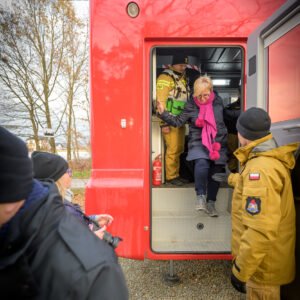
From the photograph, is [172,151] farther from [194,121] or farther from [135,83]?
[135,83]

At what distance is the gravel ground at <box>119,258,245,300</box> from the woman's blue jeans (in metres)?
0.85

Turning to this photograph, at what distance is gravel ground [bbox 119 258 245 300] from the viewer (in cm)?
309

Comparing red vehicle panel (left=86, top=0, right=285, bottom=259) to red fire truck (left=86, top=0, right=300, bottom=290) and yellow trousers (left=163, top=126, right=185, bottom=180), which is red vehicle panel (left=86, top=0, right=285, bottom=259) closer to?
red fire truck (left=86, top=0, right=300, bottom=290)

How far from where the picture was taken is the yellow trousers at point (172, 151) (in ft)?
12.3

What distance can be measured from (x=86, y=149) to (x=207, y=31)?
28.9 feet

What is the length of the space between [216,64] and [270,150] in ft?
9.81

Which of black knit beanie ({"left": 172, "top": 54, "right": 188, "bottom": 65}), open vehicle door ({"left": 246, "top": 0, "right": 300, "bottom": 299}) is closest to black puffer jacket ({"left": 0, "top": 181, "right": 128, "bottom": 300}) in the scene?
open vehicle door ({"left": 246, "top": 0, "right": 300, "bottom": 299})

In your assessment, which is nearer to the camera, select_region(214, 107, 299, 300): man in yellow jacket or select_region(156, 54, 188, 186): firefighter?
select_region(214, 107, 299, 300): man in yellow jacket

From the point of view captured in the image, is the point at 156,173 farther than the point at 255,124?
Yes

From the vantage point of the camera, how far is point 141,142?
2965mm

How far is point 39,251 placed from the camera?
2.77 ft

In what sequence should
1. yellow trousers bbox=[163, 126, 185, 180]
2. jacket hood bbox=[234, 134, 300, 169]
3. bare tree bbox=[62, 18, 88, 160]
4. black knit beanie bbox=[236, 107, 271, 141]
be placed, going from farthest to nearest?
1. bare tree bbox=[62, 18, 88, 160]
2. yellow trousers bbox=[163, 126, 185, 180]
3. black knit beanie bbox=[236, 107, 271, 141]
4. jacket hood bbox=[234, 134, 300, 169]

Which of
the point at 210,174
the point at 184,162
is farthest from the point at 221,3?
the point at 184,162

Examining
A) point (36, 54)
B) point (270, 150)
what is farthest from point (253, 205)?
point (36, 54)
